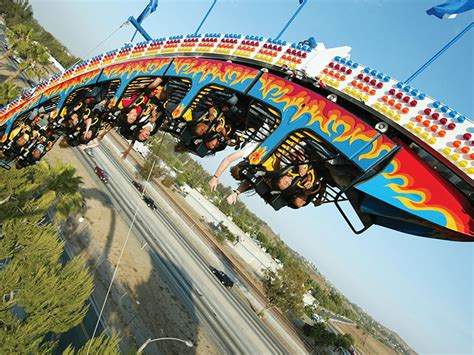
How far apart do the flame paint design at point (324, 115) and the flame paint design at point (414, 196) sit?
0.25 metres

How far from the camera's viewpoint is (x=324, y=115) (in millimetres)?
3648

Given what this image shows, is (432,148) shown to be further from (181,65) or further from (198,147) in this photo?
(181,65)

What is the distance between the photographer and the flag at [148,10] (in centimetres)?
880

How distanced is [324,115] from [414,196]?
1.29 metres

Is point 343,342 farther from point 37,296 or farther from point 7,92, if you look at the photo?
point 7,92

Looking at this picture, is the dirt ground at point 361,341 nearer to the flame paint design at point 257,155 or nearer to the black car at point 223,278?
the black car at point 223,278

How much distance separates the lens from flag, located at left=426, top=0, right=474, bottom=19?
11.5ft

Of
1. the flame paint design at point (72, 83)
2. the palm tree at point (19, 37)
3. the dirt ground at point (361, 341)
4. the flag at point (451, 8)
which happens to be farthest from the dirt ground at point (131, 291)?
the dirt ground at point (361, 341)

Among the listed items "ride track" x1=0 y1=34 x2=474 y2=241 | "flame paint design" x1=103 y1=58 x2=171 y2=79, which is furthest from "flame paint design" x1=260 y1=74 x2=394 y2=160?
"flame paint design" x1=103 y1=58 x2=171 y2=79

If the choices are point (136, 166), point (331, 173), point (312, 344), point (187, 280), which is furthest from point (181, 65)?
point (136, 166)

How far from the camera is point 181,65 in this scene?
5.82 meters

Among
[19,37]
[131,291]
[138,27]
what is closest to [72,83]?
[138,27]

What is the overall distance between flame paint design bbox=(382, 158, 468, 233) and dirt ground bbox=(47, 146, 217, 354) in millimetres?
22084

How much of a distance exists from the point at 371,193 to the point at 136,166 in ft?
207
